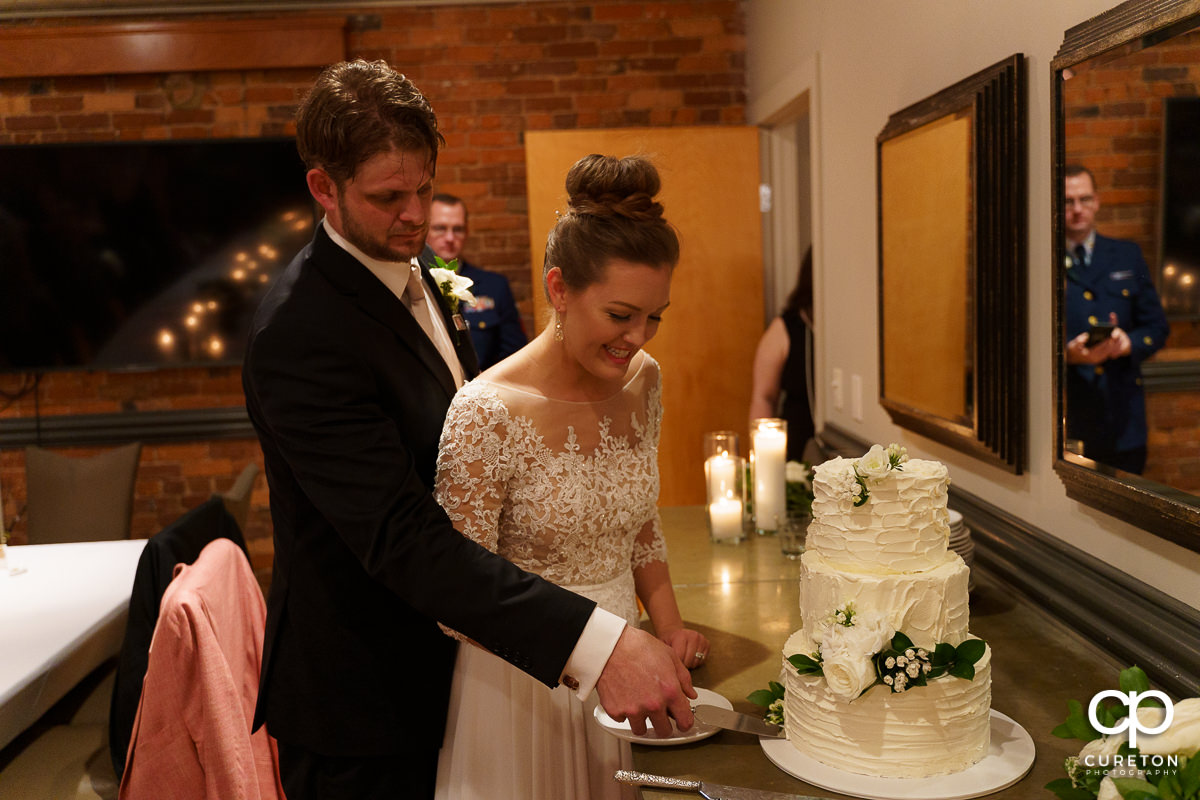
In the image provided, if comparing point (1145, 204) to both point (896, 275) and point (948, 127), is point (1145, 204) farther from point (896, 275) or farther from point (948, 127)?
point (896, 275)

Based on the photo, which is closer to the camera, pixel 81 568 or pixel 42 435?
pixel 81 568

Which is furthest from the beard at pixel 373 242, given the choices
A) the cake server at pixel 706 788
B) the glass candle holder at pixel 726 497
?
the glass candle holder at pixel 726 497

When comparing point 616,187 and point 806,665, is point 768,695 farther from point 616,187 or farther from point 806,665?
point 616,187

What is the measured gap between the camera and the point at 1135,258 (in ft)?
4.61

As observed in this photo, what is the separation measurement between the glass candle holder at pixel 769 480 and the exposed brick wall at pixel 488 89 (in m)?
2.49

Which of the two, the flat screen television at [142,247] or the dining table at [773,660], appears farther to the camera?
the flat screen television at [142,247]

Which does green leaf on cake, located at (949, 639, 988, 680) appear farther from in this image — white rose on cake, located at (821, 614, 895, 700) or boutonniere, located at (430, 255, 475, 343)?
boutonniere, located at (430, 255, 475, 343)

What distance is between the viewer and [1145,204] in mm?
1359

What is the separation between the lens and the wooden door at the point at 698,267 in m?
4.31

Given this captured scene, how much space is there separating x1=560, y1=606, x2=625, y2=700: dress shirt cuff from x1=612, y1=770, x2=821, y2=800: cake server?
0.46ft

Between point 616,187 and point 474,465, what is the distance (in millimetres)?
449

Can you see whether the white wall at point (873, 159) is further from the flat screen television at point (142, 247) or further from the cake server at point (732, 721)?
the flat screen television at point (142, 247)

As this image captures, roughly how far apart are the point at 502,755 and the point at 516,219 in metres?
3.48

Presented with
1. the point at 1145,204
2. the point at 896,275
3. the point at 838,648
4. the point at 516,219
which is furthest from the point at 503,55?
the point at 838,648
